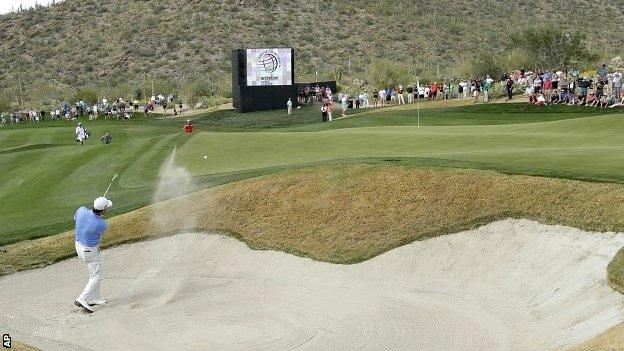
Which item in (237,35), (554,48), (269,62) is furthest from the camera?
(237,35)

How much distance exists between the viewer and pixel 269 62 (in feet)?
246

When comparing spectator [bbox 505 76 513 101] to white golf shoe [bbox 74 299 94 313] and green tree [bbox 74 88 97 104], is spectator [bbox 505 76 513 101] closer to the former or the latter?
white golf shoe [bbox 74 299 94 313]

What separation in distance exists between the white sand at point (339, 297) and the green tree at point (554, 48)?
6165 centimetres

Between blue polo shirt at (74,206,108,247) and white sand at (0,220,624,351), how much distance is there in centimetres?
156

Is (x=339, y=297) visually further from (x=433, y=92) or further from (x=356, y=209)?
(x=433, y=92)

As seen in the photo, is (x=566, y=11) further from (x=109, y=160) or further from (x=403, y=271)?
(x=403, y=271)

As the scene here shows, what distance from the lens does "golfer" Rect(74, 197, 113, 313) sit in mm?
18297

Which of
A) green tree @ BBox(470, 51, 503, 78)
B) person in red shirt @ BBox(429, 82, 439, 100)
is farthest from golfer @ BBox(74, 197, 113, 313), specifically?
green tree @ BBox(470, 51, 503, 78)

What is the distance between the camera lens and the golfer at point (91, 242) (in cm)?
1830

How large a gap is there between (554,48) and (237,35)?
55681 millimetres

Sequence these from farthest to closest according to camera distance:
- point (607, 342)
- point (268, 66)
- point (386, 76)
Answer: point (386, 76), point (268, 66), point (607, 342)

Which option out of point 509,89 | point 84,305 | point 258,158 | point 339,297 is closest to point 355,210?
point 339,297

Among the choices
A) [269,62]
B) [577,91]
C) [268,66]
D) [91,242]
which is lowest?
[91,242]

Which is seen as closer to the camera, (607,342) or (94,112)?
(607,342)
